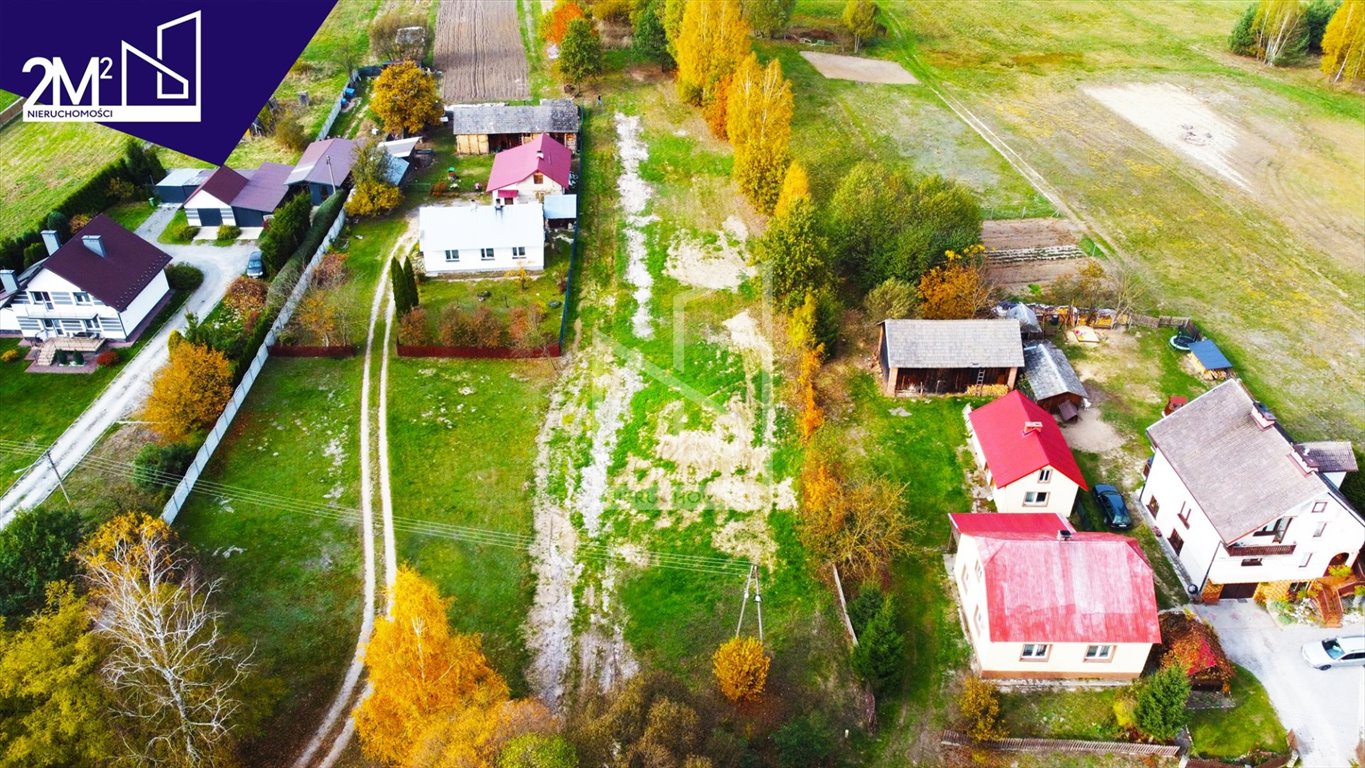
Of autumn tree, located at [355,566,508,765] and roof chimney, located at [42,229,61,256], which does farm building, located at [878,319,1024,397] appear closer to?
autumn tree, located at [355,566,508,765]

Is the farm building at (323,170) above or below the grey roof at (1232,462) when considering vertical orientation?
below

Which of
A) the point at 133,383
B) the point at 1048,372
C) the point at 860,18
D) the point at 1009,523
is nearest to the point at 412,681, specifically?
the point at 1009,523

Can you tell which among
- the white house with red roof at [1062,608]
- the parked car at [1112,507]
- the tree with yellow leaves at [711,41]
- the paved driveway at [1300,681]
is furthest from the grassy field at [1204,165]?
the tree with yellow leaves at [711,41]

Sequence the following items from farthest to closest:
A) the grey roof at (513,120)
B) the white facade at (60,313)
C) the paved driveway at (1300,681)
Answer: the grey roof at (513,120), the white facade at (60,313), the paved driveway at (1300,681)

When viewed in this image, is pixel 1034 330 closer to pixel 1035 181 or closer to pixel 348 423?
pixel 1035 181

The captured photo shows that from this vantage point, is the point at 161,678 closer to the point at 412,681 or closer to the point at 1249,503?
the point at 412,681

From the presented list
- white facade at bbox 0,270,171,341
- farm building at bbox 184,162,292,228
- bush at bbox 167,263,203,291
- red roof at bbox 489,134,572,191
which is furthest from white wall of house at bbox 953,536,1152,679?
farm building at bbox 184,162,292,228

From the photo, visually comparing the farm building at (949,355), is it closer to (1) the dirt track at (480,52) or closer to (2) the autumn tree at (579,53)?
(2) the autumn tree at (579,53)
